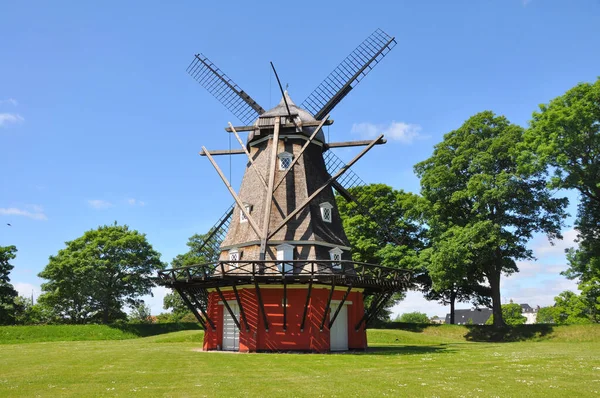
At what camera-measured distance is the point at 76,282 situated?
135 feet

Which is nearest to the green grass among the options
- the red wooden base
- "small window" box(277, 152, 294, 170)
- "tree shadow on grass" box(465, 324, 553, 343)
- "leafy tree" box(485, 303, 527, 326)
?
the red wooden base

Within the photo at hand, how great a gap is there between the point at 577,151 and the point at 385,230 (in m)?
15.2

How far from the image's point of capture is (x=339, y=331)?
77.8ft

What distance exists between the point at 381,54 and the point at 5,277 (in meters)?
35.1

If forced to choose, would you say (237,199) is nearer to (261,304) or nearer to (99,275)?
(261,304)

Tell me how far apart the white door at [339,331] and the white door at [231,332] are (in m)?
4.42

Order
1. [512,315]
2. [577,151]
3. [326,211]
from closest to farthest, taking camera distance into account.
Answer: [326,211]
[577,151]
[512,315]

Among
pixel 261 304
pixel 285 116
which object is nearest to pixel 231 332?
pixel 261 304

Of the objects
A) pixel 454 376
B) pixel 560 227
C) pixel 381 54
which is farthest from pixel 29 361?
pixel 560 227

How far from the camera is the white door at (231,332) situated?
2352 cm

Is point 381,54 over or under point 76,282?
over

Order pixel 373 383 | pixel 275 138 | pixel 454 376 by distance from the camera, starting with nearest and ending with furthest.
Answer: pixel 373 383 → pixel 454 376 → pixel 275 138

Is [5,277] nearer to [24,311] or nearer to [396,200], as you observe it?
[24,311]

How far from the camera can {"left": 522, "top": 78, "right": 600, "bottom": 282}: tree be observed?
28484mm
